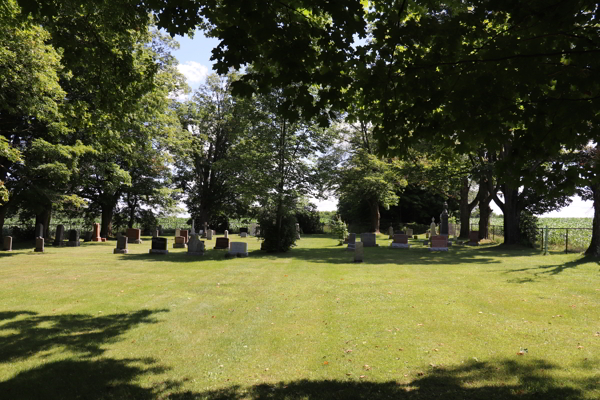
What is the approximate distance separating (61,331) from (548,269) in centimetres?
1579

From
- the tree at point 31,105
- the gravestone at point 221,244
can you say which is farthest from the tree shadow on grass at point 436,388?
the gravestone at point 221,244

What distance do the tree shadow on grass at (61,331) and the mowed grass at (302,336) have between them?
0.12ft

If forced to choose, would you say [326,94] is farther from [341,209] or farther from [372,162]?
[341,209]

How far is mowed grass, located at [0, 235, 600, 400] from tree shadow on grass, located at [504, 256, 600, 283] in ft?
0.63

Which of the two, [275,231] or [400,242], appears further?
[400,242]

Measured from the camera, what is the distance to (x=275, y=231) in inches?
870

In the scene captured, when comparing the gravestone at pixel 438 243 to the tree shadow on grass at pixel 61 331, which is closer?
the tree shadow on grass at pixel 61 331

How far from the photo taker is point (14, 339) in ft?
21.2

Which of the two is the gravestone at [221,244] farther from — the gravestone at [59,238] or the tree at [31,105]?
the gravestone at [59,238]

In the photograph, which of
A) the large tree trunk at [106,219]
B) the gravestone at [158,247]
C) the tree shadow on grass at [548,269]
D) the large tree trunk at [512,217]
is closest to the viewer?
the tree shadow on grass at [548,269]

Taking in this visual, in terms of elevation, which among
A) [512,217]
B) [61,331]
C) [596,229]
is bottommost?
[61,331]

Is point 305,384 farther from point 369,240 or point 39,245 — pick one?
point 369,240

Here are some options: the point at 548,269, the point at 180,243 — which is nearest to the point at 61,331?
the point at 548,269

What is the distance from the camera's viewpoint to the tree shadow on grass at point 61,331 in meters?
6.05
